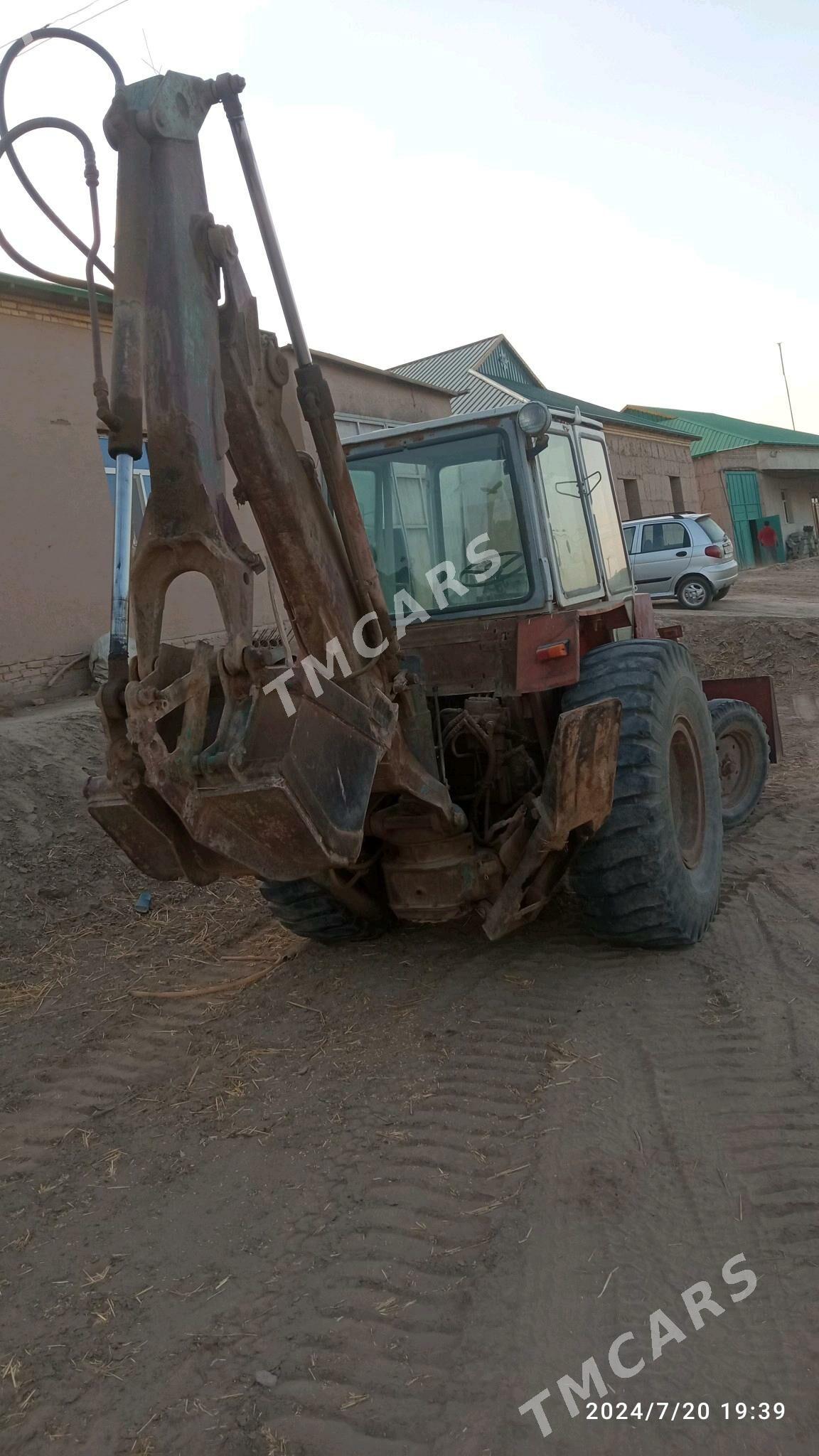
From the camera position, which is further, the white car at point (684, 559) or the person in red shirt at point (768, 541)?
the person in red shirt at point (768, 541)

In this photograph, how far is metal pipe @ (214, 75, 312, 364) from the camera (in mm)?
2848

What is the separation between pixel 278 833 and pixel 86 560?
8237mm

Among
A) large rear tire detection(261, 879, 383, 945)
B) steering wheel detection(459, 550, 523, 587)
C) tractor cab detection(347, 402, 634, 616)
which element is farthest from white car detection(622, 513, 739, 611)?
large rear tire detection(261, 879, 383, 945)

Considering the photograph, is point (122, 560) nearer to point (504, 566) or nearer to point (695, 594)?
point (504, 566)

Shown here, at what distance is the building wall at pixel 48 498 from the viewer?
31.5ft

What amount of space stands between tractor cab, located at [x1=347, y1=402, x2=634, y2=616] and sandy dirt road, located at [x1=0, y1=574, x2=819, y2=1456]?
1600 mm

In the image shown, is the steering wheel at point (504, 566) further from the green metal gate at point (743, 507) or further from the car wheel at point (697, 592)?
the green metal gate at point (743, 507)

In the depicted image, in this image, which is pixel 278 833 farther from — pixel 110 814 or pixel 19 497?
pixel 19 497

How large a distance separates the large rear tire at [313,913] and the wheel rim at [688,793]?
1.52 meters

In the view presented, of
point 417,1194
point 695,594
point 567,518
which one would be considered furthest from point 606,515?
point 695,594

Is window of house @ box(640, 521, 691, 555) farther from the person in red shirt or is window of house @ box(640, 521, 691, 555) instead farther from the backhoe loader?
the person in red shirt

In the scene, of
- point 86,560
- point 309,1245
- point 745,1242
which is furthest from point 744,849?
point 86,560

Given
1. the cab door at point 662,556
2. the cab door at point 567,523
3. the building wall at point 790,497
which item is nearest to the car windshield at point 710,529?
the cab door at point 662,556

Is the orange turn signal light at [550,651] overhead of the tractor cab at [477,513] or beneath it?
beneath
